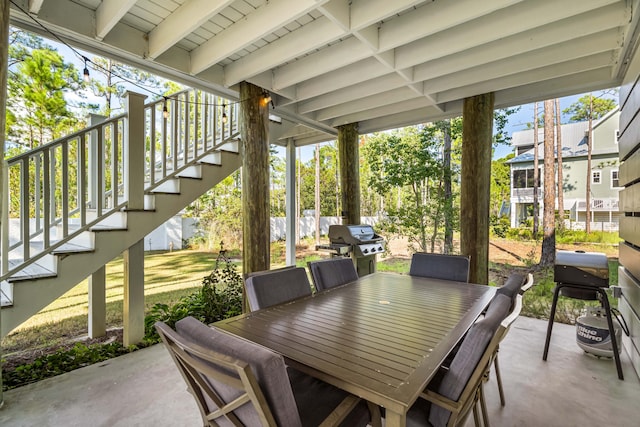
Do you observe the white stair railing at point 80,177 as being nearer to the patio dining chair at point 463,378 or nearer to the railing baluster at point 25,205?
the railing baluster at point 25,205

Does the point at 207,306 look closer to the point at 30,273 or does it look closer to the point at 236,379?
the point at 30,273

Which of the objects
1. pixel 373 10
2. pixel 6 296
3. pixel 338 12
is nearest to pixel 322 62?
pixel 338 12

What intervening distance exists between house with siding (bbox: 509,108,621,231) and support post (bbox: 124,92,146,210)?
5.64 m

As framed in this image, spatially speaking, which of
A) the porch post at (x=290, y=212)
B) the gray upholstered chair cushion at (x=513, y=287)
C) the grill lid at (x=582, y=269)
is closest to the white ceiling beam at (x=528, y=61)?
the grill lid at (x=582, y=269)

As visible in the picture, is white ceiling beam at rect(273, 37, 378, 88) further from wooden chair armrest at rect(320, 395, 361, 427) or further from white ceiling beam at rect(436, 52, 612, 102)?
wooden chair armrest at rect(320, 395, 361, 427)

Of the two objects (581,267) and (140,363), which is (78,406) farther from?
(581,267)

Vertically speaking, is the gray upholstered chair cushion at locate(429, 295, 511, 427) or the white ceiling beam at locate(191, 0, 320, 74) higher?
the white ceiling beam at locate(191, 0, 320, 74)

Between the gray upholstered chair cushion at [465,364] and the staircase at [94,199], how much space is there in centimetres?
290

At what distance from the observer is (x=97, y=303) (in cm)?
316

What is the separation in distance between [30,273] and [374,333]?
109 inches

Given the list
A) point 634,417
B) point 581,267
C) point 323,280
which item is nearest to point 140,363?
point 323,280

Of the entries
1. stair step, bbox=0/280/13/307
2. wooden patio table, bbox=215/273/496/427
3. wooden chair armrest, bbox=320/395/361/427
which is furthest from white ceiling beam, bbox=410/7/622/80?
stair step, bbox=0/280/13/307

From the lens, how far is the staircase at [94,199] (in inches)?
87.4

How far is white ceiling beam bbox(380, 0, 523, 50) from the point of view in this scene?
6.51 ft
